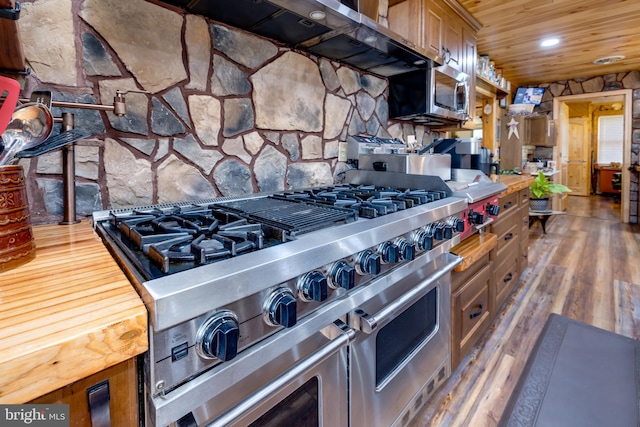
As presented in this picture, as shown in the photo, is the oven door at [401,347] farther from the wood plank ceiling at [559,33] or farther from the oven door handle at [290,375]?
the wood plank ceiling at [559,33]

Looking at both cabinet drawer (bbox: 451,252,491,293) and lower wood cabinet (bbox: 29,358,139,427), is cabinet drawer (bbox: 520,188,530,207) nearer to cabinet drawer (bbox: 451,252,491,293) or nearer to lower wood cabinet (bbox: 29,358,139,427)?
cabinet drawer (bbox: 451,252,491,293)

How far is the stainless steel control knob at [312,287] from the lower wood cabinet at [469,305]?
3.25ft

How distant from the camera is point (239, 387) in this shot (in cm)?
Answer: 68

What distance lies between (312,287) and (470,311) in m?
1.31

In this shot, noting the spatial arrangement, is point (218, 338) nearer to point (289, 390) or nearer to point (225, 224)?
point (289, 390)

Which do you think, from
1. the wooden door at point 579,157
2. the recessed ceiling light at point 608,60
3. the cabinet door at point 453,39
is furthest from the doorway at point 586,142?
the cabinet door at point 453,39

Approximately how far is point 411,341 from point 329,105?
4.50 feet

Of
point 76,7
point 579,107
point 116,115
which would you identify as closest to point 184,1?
point 76,7

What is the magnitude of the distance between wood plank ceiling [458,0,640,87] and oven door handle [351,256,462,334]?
2.57m

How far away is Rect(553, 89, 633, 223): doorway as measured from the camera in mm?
5309

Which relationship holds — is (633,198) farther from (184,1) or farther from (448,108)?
(184,1)

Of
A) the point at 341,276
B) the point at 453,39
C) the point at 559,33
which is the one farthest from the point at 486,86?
the point at 341,276

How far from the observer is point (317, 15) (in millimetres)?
Answer: 1333

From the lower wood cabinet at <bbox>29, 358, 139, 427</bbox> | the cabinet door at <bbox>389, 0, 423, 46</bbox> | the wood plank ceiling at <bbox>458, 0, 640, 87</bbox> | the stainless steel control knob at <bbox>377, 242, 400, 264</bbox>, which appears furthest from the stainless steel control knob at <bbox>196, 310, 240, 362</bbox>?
the wood plank ceiling at <bbox>458, 0, 640, 87</bbox>
